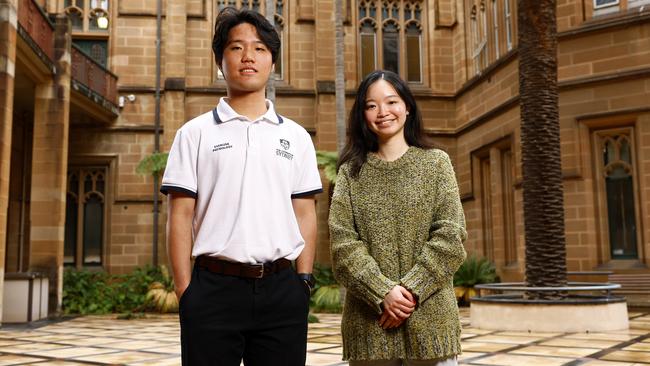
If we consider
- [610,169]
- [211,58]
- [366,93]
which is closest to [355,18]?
[211,58]

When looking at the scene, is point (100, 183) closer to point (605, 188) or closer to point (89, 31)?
point (89, 31)

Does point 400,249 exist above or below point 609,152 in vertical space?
below

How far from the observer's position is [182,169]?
7.66 feet

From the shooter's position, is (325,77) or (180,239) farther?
(325,77)

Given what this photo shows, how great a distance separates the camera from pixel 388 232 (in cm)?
257

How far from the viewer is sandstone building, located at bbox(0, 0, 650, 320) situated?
12.0m

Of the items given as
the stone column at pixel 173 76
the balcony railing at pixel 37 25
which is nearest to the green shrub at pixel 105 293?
the stone column at pixel 173 76

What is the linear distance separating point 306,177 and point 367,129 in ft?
1.28

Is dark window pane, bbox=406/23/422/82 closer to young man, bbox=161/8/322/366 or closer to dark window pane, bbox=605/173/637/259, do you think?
dark window pane, bbox=605/173/637/259

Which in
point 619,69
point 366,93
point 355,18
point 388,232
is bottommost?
point 388,232

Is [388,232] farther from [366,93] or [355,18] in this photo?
[355,18]

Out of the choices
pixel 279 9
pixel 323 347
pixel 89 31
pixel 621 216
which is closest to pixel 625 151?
pixel 621 216

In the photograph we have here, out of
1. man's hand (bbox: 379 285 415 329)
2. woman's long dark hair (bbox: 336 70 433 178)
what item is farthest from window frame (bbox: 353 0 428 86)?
man's hand (bbox: 379 285 415 329)

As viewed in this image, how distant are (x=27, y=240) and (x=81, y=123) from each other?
3241mm
